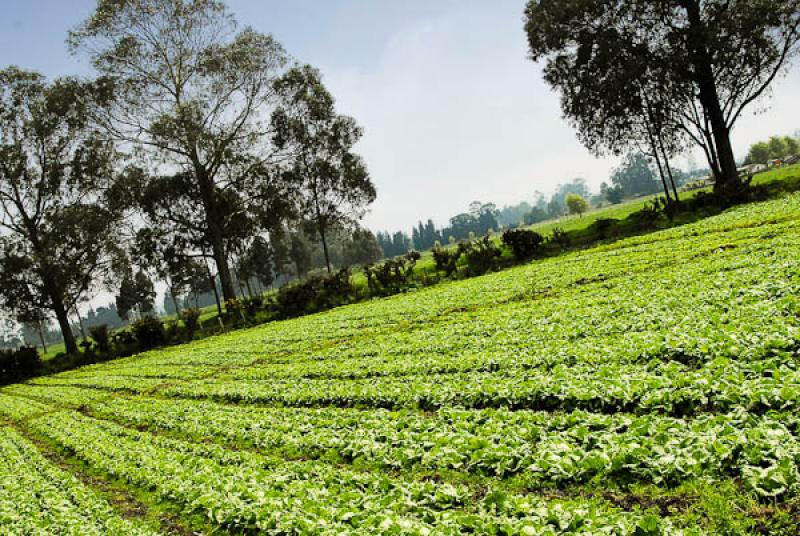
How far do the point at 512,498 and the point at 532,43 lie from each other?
46.2 meters

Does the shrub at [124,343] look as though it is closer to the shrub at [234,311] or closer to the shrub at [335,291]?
the shrub at [234,311]

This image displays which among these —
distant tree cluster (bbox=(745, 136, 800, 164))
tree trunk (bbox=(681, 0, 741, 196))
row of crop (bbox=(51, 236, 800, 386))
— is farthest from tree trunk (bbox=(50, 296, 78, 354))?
distant tree cluster (bbox=(745, 136, 800, 164))

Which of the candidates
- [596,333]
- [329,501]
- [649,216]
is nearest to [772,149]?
[649,216]

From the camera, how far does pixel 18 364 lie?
159 ft

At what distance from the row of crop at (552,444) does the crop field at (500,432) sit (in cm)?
3

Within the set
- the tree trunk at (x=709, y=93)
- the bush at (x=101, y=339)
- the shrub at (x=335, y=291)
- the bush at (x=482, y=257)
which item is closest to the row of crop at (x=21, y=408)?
the bush at (x=101, y=339)

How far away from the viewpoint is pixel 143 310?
100312mm

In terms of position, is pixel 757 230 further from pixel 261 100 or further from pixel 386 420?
pixel 261 100

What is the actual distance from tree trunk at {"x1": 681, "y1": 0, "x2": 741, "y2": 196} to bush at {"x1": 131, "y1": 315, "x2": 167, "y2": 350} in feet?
161

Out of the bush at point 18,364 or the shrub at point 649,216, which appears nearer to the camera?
the shrub at point 649,216

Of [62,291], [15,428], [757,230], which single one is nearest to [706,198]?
[757,230]

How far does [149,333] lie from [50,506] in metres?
40.4

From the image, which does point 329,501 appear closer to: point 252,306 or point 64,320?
point 252,306

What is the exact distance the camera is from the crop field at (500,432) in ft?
19.9
